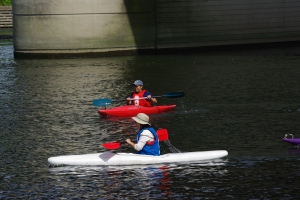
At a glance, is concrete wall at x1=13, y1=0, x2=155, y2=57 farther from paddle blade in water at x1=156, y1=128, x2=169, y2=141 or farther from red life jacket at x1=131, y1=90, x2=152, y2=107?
paddle blade in water at x1=156, y1=128, x2=169, y2=141

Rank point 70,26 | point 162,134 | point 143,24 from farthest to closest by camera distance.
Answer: point 143,24 → point 70,26 → point 162,134

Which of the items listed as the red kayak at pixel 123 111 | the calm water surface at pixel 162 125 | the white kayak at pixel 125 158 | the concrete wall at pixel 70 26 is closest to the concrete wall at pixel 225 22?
the concrete wall at pixel 70 26

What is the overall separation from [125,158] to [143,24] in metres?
26.3

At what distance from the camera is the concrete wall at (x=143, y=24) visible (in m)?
40.0

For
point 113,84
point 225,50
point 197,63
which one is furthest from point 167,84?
point 225,50

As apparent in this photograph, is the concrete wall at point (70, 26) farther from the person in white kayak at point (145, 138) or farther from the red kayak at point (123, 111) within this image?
the person in white kayak at point (145, 138)

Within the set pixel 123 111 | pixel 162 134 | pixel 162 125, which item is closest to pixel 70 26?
pixel 123 111

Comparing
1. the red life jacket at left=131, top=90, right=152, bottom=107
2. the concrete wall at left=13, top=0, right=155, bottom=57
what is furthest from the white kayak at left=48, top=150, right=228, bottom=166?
the concrete wall at left=13, top=0, right=155, bottom=57

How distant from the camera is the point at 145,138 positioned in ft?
53.0

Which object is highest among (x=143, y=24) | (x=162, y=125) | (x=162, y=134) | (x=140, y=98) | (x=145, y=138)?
(x=145, y=138)

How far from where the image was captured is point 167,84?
99.7ft

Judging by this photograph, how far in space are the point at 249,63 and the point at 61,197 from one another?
76.6 feet

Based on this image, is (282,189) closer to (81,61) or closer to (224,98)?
(224,98)

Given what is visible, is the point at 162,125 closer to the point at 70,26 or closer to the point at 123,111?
the point at 123,111
